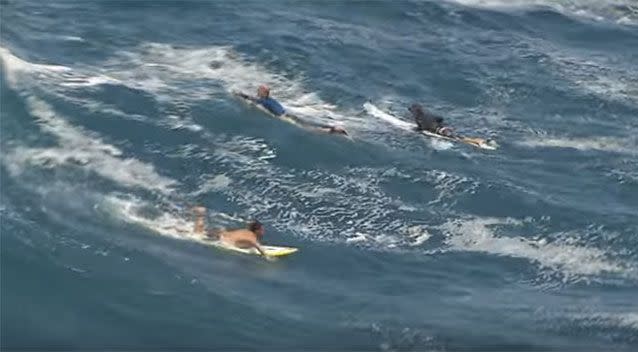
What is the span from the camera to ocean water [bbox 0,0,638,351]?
A: 79.0 feet

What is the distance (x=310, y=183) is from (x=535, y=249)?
6.27 meters

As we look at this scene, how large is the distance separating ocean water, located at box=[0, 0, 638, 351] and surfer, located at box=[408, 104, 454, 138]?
472 millimetres

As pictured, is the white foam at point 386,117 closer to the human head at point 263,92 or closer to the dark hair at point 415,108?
the dark hair at point 415,108

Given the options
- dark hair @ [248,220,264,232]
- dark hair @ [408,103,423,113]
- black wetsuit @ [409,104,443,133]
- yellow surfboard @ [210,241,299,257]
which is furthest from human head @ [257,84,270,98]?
dark hair @ [248,220,264,232]

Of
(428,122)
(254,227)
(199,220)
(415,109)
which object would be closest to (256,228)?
(254,227)

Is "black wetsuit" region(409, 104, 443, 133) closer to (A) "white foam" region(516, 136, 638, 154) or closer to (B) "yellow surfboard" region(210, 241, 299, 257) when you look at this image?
(A) "white foam" region(516, 136, 638, 154)

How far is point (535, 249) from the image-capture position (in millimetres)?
28438

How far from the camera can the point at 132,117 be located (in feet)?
107

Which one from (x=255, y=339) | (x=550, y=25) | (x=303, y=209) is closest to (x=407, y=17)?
(x=550, y=25)

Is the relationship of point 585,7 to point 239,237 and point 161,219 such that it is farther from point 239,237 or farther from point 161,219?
point 161,219

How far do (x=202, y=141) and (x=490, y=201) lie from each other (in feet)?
26.9

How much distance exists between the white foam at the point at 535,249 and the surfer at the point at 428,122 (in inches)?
209

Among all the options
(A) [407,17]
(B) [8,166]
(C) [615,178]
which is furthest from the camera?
(A) [407,17]

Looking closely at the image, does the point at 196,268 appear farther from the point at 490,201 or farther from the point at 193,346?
the point at 490,201
